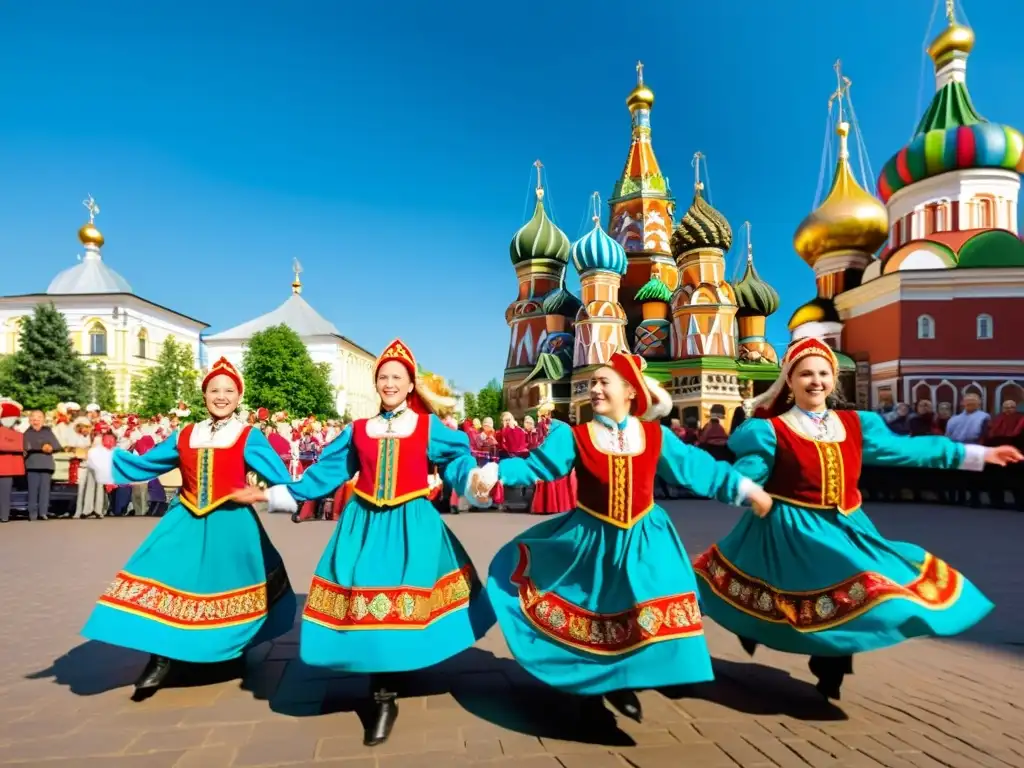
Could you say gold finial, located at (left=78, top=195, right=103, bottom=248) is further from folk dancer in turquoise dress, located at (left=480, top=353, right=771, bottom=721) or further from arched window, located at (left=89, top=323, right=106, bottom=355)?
folk dancer in turquoise dress, located at (left=480, top=353, right=771, bottom=721)

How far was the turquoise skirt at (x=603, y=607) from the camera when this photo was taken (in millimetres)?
3010

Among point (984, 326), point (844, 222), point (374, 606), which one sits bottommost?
point (374, 606)

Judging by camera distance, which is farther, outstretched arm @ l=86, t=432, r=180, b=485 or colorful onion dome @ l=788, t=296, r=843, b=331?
colorful onion dome @ l=788, t=296, r=843, b=331

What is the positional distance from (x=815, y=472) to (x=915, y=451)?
634 mm

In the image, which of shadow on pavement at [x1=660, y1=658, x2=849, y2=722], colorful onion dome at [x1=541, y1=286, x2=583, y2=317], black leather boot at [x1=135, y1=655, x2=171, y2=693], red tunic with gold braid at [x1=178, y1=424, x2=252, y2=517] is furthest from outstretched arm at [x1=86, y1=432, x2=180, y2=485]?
colorful onion dome at [x1=541, y1=286, x2=583, y2=317]

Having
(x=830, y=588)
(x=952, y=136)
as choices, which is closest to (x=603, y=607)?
(x=830, y=588)

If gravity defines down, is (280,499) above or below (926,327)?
below

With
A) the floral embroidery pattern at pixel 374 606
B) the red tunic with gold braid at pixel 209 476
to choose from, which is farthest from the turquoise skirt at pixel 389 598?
the red tunic with gold braid at pixel 209 476

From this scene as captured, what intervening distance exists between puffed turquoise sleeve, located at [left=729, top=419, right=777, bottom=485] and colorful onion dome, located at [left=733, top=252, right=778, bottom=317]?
3553cm

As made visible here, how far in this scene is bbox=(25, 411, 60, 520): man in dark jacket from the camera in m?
11.0

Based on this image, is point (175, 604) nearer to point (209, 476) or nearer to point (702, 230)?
point (209, 476)

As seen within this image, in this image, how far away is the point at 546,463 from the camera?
3395mm

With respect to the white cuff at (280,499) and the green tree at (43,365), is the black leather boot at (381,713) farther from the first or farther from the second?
the green tree at (43,365)

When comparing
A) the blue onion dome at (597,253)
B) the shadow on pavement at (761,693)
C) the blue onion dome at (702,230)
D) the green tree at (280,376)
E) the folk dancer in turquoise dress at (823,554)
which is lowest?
the shadow on pavement at (761,693)
